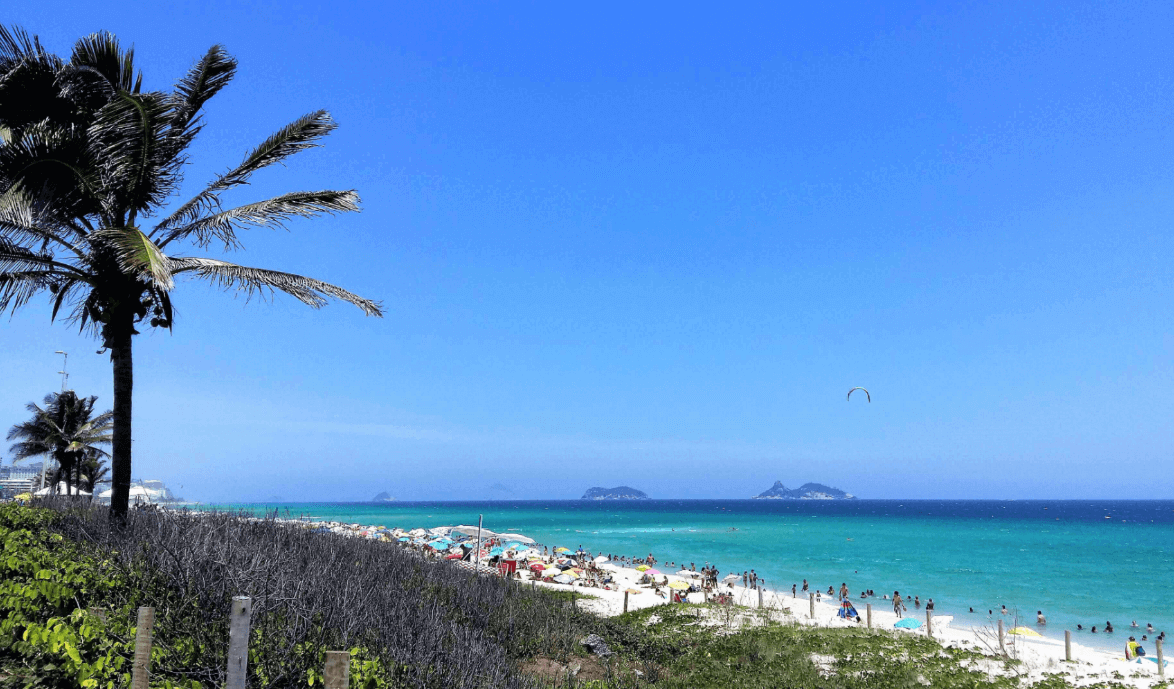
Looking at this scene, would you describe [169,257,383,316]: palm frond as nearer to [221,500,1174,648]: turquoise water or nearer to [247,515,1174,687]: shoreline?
[247,515,1174,687]: shoreline

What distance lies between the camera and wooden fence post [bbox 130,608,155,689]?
14.4 ft

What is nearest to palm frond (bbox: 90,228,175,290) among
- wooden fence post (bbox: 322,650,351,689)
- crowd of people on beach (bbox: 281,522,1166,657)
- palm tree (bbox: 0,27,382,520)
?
A: palm tree (bbox: 0,27,382,520)

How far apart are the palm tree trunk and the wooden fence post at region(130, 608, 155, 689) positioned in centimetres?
706

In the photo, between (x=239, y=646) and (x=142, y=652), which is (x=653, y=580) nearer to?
(x=142, y=652)

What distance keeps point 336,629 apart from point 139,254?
5.37 meters

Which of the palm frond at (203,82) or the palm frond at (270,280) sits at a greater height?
the palm frond at (203,82)

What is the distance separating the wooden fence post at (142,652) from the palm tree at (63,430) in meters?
35.4

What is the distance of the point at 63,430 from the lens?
33562mm

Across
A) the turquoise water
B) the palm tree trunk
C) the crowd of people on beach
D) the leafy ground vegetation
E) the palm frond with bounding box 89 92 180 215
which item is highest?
the palm frond with bounding box 89 92 180 215

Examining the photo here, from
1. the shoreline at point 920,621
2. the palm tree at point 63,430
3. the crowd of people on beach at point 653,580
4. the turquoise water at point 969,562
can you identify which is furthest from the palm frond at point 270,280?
the palm tree at point 63,430

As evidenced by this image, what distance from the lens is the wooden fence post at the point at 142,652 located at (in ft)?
14.4

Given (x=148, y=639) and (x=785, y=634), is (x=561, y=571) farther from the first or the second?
(x=148, y=639)

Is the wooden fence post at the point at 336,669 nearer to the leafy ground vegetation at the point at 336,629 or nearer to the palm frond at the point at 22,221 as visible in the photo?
the leafy ground vegetation at the point at 336,629

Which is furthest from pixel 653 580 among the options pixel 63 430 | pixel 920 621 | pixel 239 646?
pixel 239 646
